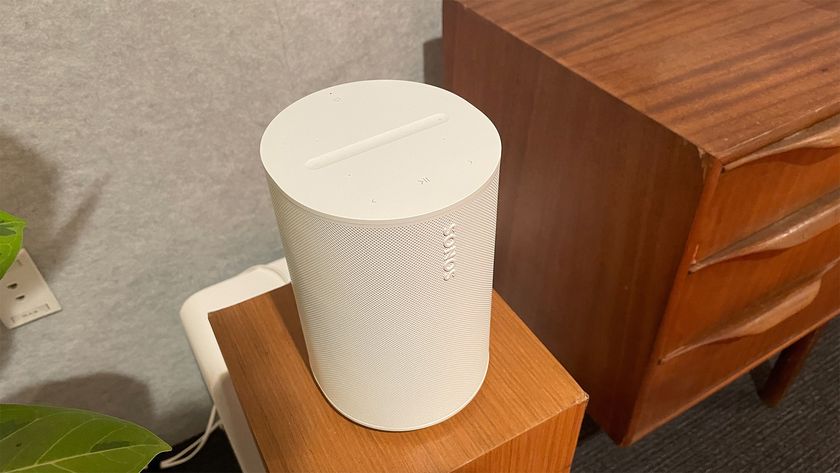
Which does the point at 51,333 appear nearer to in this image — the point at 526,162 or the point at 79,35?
the point at 79,35

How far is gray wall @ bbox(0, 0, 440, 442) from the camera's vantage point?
69 centimetres

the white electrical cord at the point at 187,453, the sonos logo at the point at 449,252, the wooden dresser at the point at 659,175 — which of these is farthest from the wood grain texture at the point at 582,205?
the white electrical cord at the point at 187,453

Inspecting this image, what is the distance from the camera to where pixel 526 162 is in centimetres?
77

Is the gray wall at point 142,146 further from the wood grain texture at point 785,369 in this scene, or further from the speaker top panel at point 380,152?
the wood grain texture at point 785,369

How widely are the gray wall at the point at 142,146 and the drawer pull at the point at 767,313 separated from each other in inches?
20.0

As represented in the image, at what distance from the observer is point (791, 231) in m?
0.68

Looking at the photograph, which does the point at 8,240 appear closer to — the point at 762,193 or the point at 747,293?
the point at 762,193

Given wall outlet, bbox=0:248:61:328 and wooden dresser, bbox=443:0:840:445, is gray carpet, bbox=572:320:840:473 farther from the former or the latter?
wall outlet, bbox=0:248:61:328

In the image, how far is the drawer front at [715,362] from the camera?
763 mm

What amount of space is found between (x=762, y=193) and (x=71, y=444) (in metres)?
0.61

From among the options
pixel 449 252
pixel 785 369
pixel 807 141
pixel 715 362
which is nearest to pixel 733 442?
pixel 785 369

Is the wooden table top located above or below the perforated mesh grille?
above

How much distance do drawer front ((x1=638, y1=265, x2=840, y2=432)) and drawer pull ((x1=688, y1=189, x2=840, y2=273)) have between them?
0.15 metres

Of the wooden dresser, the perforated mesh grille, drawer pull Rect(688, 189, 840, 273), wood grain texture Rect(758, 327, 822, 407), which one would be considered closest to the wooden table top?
the wooden dresser
